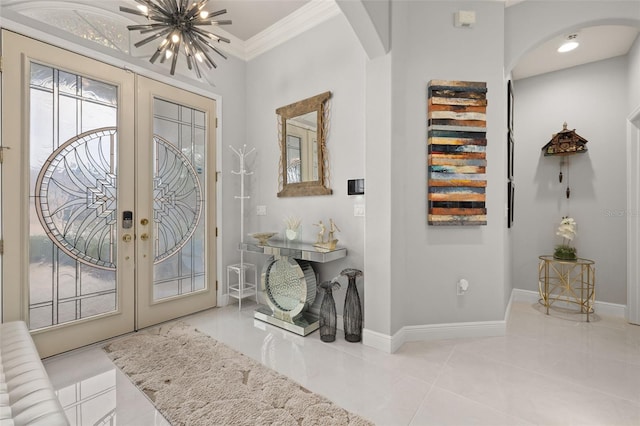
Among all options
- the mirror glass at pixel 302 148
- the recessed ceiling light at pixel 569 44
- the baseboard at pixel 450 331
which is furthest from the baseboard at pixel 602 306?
the mirror glass at pixel 302 148

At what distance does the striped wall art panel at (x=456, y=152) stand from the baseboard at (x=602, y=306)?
Answer: 192cm

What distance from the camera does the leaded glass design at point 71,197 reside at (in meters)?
2.25

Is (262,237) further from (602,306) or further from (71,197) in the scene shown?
(602,306)

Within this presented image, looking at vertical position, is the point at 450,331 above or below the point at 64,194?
below

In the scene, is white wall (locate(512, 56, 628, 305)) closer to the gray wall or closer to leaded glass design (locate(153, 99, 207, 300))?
the gray wall

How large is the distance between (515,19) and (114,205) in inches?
161

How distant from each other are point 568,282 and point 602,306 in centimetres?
51

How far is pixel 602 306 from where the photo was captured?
10.9 feet

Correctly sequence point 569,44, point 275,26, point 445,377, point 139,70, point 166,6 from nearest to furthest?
point 445,377 → point 166,6 → point 139,70 → point 569,44 → point 275,26

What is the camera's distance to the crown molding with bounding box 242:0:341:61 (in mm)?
2926

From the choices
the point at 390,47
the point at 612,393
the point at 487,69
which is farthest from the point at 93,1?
the point at 612,393

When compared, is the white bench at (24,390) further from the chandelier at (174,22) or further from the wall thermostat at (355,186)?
the wall thermostat at (355,186)

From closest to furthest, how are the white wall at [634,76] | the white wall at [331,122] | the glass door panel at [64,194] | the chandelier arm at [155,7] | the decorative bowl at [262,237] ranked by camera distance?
1. the chandelier arm at [155,7]
2. the glass door panel at [64,194]
3. the white wall at [331,122]
4. the white wall at [634,76]
5. the decorative bowl at [262,237]

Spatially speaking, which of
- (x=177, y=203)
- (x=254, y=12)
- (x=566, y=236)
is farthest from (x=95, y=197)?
(x=566, y=236)
